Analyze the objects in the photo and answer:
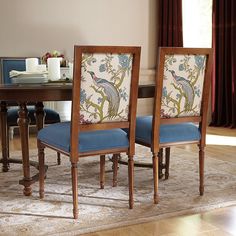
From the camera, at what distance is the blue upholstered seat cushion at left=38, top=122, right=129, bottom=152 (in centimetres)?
219

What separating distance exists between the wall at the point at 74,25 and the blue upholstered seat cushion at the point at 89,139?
3079 millimetres

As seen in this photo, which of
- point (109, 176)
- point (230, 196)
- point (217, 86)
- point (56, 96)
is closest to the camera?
point (56, 96)

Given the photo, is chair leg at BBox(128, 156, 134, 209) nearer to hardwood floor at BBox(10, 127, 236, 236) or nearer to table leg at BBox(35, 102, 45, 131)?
hardwood floor at BBox(10, 127, 236, 236)

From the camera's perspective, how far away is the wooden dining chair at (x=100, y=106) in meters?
2.10

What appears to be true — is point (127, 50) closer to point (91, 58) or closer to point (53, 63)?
point (91, 58)

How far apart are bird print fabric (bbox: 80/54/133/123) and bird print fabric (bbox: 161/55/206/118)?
255 mm

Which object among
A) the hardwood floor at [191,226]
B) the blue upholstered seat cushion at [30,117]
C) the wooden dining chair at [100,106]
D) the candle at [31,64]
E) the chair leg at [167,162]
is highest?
the candle at [31,64]

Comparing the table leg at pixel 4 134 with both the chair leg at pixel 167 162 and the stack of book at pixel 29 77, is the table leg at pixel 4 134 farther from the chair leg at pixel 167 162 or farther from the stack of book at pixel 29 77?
the chair leg at pixel 167 162

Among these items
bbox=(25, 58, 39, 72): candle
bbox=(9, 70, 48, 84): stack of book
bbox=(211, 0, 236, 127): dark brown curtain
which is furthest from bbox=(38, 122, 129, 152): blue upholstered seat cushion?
bbox=(211, 0, 236, 127): dark brown curtain

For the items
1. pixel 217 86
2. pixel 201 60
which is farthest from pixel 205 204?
pixel 217 86

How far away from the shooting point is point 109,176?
3.08 m

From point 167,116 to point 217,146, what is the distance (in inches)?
77.5

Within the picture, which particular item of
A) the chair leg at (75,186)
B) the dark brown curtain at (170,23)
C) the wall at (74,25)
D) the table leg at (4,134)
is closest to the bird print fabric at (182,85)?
the chair leg at (75,186)

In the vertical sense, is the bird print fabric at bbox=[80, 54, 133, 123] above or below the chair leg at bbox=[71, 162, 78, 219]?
above
